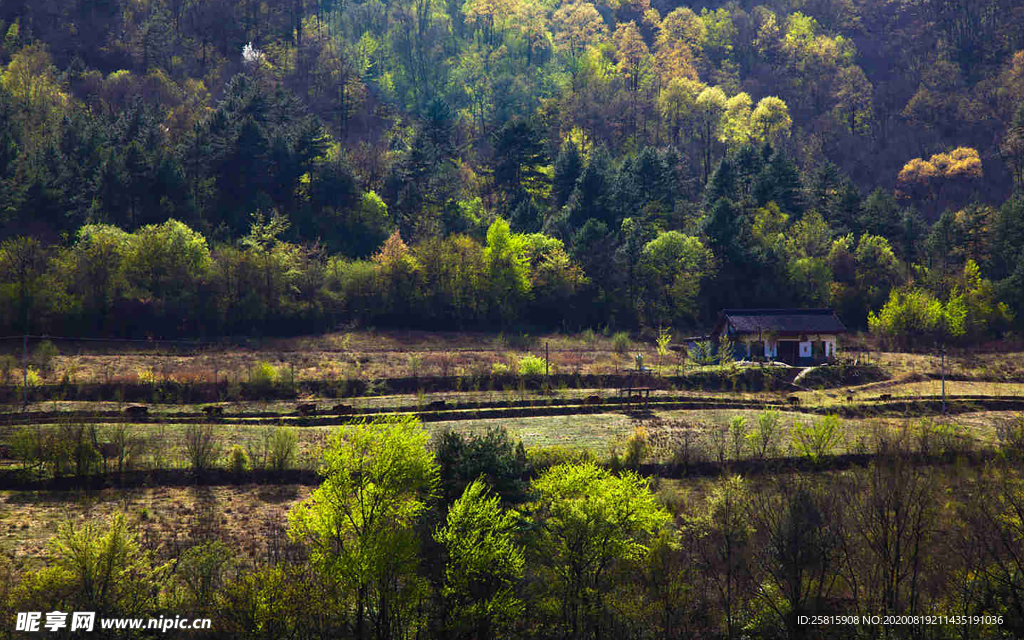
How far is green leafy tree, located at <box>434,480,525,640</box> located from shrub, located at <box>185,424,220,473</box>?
1697 centimetres

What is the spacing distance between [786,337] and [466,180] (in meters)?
45.2

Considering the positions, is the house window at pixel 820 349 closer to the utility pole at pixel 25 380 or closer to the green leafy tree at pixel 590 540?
Answer: the green leafy tree at pixel 590 540

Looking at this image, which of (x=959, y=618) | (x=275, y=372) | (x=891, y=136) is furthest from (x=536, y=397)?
(x=891, y=136)

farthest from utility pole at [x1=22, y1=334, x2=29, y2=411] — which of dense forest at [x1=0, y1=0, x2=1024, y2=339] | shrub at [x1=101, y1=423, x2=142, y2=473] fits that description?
shrub at [x1=101, y1=423, x2=142, y2=473]

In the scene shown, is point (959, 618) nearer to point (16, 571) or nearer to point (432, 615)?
point (432, 615)

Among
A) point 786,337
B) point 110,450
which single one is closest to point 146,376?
point 110,450

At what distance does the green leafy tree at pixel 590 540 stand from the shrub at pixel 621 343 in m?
38.1

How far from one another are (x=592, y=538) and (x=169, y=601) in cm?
1593

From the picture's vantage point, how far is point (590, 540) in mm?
35469

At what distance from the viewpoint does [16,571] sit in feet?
115

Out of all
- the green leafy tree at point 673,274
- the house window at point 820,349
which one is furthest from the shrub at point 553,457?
the green leafy tree at point 673,274

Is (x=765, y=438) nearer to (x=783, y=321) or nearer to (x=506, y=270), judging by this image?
(x=783, y=321)

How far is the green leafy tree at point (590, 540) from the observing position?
114ft

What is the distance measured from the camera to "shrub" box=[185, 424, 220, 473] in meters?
45.6
